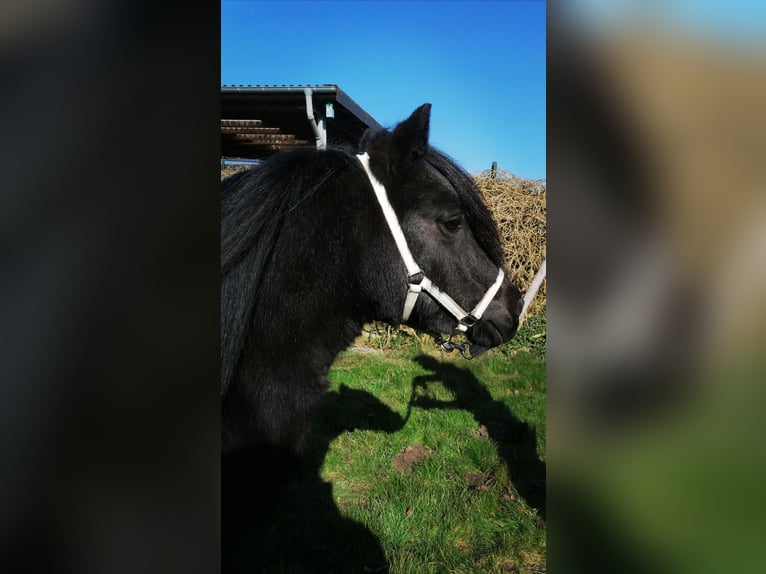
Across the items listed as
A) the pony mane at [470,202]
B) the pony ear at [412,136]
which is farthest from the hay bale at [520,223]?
the pony ear at [412,136]

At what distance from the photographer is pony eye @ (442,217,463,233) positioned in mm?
2115

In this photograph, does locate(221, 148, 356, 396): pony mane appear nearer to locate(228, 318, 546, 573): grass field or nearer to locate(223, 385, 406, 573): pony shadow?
locate(223, 385, 406, 573): pony shadow

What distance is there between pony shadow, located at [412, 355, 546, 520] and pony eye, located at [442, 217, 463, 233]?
2214mm

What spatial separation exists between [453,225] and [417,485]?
2.19 m

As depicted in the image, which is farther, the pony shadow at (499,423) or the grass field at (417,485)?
the pony shadow at (499,423)

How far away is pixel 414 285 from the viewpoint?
206 cm
